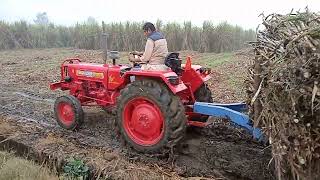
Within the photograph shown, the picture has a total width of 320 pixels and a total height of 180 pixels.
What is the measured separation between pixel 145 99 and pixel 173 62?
28.0 inches

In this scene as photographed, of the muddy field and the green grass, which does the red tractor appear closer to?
the muddy field

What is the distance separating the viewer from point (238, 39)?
17141mm

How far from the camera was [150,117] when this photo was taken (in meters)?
5.29

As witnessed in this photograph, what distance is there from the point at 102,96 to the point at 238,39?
11665mm

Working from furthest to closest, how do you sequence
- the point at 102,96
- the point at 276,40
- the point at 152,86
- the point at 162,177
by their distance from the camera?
the point at 102,96 → the point at 152,86 → the point at 162,177 → the point at 276,40

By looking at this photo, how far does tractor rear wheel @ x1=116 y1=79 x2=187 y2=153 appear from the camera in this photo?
5.01m

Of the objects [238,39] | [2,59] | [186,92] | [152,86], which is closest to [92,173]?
[152,86]

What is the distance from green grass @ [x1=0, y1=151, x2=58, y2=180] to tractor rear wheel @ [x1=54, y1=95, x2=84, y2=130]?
1.43 m

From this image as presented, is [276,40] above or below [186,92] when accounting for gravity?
above

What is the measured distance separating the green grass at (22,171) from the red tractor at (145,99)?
121cm

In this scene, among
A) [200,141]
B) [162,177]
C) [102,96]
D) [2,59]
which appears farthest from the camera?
[2,59]

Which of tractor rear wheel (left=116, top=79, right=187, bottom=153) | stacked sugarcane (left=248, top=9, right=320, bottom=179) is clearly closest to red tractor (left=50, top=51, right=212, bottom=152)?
tractor rear wheel (left=116, top=79, right=187, bottom=153)

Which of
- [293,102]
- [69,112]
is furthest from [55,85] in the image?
[293,102]

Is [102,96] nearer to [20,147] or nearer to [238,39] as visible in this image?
[20,147]
